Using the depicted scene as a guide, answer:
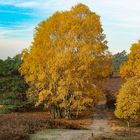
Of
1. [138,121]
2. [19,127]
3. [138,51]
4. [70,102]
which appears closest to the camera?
[19,127]

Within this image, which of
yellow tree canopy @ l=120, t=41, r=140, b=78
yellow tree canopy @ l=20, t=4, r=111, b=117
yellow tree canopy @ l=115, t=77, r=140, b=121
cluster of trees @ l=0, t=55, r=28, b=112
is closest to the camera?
yellow tree canopy @ l=115, t=77, r=140, b=121

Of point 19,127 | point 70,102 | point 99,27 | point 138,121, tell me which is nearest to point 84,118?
point 70,102

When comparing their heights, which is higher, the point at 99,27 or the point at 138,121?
the point at 99,27

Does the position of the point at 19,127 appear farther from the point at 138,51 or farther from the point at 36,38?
the point at 138,51

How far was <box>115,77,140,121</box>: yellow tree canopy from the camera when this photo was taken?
4138cm

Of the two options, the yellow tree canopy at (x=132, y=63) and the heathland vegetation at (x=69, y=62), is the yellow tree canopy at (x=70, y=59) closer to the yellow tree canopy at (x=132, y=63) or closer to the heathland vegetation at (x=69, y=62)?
the heathland vegetation at (x=69, y=62)

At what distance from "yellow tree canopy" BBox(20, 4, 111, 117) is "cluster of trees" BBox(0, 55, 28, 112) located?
4.62 metres

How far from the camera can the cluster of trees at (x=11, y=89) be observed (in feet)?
170

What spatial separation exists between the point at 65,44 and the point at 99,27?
4.10 m

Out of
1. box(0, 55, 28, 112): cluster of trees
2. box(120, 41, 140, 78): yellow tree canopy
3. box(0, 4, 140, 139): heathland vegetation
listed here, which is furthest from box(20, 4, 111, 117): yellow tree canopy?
box(120, 41, 140, 78): yellow tree canopy

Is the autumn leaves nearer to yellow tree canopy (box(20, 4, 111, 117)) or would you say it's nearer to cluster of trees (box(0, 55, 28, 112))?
yellow tree canopy (box(20, 4, 111, 117))

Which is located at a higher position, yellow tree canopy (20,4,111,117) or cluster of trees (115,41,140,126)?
yellow tree canopy (20,4,111,117)

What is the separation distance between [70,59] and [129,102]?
853 cm

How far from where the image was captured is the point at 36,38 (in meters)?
48.7
